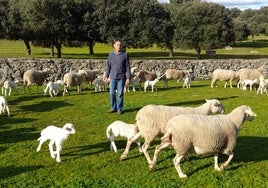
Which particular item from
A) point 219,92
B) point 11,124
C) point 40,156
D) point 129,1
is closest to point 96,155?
point 40,156

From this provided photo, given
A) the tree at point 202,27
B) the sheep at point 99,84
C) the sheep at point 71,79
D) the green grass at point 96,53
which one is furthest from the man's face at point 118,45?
the tree at point 202,27

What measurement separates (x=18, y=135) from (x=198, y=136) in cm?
567

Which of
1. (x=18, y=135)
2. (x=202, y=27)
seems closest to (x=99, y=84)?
(x=18, y=135)

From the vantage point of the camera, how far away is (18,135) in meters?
10.5

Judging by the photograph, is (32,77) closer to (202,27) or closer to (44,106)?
(44,106)

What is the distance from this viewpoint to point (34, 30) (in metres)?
39.7

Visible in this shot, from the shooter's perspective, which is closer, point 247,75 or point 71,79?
point 71,79

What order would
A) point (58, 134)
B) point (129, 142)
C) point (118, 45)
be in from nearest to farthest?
1. point (58, 134)
2. point (129, 142)
3. point (118, 45)

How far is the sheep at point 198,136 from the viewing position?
695 cm

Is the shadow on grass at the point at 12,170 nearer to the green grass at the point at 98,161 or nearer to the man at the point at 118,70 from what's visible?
the green grass at the point at 98,161

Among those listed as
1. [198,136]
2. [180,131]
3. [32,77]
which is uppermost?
[180,131]

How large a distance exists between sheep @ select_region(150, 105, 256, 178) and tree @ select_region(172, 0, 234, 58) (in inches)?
1648

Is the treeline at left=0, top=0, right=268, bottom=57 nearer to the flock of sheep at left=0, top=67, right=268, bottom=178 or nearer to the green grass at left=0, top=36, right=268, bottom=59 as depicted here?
the green grass at left=0, top=36, right=268, bottom=59

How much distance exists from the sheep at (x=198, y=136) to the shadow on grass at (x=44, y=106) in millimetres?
8278
